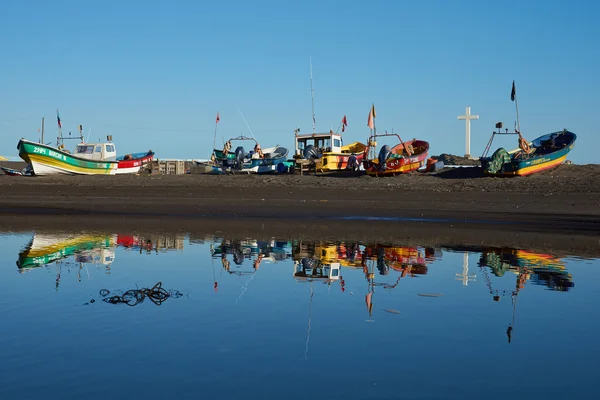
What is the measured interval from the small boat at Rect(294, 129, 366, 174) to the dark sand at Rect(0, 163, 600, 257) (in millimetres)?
4391

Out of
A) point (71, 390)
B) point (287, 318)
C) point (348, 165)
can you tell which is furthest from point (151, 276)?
point (348, 165)

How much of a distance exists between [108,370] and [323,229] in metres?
15.8

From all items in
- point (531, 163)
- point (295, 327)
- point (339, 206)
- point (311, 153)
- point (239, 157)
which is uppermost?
point (311, 153)

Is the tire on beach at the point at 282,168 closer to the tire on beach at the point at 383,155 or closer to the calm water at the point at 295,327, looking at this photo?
the tire on beach at the point at 383,155

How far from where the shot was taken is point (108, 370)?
6996 mm

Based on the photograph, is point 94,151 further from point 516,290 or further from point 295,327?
A: point 295,327

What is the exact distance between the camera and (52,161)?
4244cm

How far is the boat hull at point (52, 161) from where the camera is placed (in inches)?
1642

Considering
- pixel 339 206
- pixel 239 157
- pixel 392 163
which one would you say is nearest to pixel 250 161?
pixel 239 157

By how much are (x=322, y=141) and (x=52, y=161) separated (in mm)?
17028

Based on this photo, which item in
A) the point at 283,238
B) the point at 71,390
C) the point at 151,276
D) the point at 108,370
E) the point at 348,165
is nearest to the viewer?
the point at 71,390

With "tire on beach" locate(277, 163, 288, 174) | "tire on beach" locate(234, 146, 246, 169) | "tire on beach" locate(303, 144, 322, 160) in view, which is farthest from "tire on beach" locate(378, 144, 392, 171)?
"tire on beach" locate(234, 146, 246, 169)

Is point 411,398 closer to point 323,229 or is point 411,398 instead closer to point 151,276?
point 151,276

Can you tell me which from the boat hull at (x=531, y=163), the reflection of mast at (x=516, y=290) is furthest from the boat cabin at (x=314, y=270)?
the boat hull at (x=531, y=163)
